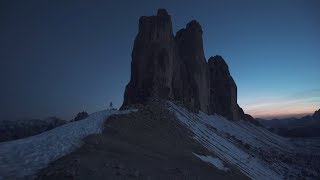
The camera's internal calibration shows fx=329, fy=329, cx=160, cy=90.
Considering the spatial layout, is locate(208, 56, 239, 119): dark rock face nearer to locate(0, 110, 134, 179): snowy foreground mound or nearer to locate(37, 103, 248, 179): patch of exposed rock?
locate(37, 103, 248, 179): patch of exposed rock

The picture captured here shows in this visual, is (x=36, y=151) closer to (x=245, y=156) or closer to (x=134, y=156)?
(x=134, y=156)

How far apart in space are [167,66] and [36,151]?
155 ft

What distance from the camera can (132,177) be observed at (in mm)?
17484

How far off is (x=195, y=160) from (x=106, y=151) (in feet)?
26.2

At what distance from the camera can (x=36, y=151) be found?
19281 mm

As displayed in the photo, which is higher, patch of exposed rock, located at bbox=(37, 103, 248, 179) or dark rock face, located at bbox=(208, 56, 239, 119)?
dark rock face, located at bbox=(208, 56, 239, 119)

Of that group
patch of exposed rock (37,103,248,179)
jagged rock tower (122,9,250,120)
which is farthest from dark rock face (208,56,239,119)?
patch of exposed rock (37,103,248,179)

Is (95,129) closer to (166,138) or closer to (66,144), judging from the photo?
(66,144)

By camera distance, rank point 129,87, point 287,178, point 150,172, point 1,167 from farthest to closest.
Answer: point 129,87
point 287,178
point 150,172
point 1,167

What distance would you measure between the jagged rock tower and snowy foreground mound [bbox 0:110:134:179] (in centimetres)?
2498

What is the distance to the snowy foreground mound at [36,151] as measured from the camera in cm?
1636

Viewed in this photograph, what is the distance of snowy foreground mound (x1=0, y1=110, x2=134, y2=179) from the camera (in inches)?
644

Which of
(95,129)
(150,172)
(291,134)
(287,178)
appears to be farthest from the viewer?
(291,134)

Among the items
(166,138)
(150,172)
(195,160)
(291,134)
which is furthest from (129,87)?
(291,134)
